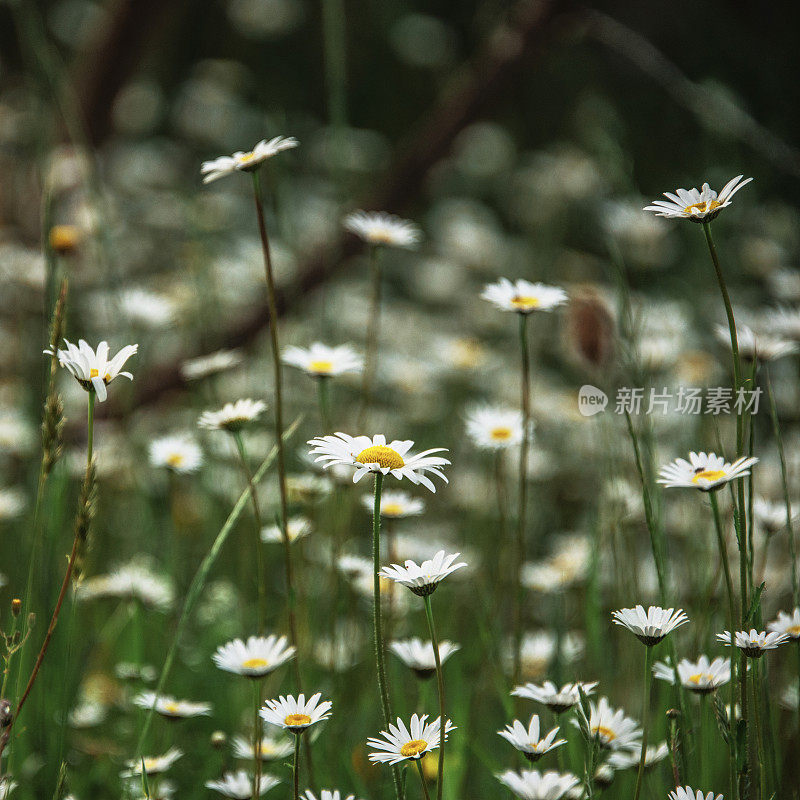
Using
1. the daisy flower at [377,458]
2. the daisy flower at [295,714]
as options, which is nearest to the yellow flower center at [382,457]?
the daisy flower at [377,458]

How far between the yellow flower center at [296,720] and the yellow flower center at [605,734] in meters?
0.19

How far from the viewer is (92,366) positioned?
58 cm

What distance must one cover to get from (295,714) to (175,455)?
0.38m

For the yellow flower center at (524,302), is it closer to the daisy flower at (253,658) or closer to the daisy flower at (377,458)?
the daisy flower at (377,458)

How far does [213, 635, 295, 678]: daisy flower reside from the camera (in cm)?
59

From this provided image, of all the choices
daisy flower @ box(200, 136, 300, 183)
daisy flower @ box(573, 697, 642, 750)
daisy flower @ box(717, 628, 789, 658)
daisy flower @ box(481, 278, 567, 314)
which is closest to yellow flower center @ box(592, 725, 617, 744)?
daisy flower @ box(573, 697, 642, 750)

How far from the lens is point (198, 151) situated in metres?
2.96

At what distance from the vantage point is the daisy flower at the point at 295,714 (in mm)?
517

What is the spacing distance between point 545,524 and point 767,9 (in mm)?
1080

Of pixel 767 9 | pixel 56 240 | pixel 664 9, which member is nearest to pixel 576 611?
pixel 56 240

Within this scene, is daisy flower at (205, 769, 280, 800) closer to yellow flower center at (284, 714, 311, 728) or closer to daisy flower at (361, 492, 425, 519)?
yellow flower center at (284, 714, 311, 728)

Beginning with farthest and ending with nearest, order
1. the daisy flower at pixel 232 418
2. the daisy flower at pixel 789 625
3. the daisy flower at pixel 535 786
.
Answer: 1. the daisy flower at pixel 232 418
2. the daisy flower at pixel 789 625
3. the daisy flower at pixel 535 786

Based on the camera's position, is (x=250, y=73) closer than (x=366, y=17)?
Yes

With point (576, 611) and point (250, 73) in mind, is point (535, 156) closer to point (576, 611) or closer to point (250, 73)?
point (250, 73)
